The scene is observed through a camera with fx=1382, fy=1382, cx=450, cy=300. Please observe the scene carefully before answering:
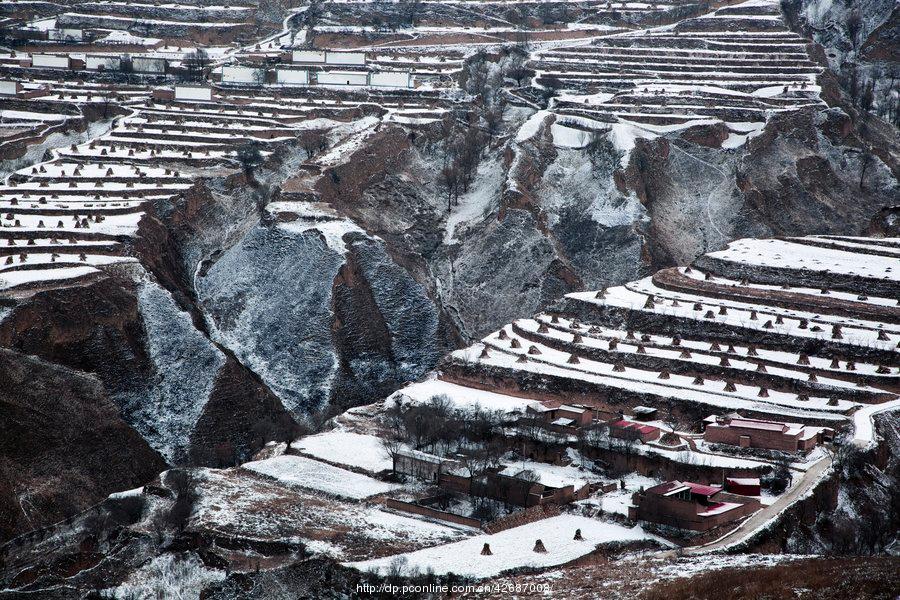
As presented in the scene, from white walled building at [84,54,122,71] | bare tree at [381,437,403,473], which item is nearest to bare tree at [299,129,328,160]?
white walled building at [84,54,122,71]

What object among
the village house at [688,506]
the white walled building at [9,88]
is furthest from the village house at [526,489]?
the white walled building at [9,88]

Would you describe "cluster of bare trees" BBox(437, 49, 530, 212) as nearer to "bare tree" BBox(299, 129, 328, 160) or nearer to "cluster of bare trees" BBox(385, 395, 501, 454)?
"bare tree" BBox(299, 129, 328, 160)

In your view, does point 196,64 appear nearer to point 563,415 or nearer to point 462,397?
point 462,397

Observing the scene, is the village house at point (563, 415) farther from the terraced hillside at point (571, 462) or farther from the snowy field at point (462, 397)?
the snowy field at point (462, 397)

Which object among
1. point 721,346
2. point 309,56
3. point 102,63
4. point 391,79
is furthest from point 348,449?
point 102,63

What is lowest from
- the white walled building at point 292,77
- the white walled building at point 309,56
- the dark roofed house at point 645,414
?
the dark roofed house at point 645,414

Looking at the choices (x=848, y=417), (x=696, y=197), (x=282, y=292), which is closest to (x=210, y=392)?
(x=282, y=292)
